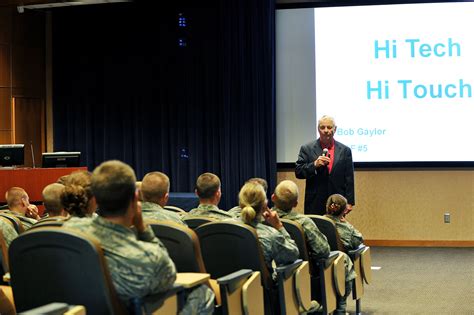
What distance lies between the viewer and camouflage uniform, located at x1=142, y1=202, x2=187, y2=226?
4039mm

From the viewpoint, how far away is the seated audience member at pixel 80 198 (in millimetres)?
3242

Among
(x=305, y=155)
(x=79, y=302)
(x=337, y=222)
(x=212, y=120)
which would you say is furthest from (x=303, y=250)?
(x=212, y=120)

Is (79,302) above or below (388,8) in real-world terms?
below

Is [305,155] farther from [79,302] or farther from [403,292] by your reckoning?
[79,302]

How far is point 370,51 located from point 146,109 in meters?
3.20

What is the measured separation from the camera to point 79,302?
8.75 feet

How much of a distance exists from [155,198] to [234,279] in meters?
0.96

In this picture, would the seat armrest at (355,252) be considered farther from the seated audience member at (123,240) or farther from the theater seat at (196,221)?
the seated audience member at (123,240)

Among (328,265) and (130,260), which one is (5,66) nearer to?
(328,265)

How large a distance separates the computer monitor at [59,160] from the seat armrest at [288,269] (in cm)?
516

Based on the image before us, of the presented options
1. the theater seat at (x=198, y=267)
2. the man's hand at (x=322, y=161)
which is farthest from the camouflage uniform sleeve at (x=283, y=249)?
the man's hand at (x=322, y=161)

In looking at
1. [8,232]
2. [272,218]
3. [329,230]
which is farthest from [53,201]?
[329,230]

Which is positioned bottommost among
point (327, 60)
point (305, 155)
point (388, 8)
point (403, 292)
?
point (403, 292)

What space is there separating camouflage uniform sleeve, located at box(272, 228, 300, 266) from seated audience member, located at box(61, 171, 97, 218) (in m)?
1.10
